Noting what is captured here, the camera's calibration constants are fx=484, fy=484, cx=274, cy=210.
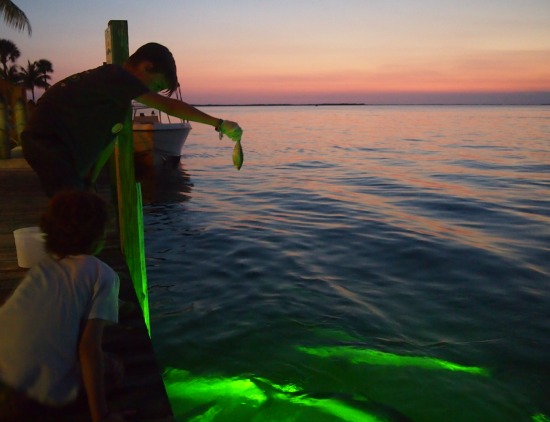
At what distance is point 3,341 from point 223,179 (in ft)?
65.2

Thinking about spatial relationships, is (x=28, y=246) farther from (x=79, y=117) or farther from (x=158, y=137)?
(x=158, y=137)

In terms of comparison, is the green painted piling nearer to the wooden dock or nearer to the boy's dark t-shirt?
the wooden dock

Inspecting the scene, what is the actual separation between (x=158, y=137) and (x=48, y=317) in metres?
21.8

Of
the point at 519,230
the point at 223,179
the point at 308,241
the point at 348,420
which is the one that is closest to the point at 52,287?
the point at 348,420

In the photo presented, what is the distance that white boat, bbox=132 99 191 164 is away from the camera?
22.1 m

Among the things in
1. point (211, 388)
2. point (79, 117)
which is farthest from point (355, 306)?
point (79, 117)

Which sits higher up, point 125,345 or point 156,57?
point 156,57

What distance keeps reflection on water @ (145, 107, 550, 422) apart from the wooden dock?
4.58 feet

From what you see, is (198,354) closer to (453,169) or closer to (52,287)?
(52,287)

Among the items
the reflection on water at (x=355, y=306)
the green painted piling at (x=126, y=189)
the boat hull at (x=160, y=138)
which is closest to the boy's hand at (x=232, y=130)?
the green painted piling at (x=126, y=189)

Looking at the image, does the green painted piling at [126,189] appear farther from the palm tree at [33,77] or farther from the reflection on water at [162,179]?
the palm tree at [33,77]

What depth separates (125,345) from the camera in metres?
3.24

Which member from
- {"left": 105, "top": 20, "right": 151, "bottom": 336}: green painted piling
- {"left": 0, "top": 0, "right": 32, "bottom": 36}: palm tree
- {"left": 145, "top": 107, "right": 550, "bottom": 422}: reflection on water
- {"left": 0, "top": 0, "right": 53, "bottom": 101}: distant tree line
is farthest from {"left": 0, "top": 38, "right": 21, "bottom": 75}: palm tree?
{"left": 105, "top": 20, "right": 151, "bottom": 336}: green painted piling

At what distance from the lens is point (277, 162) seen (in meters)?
27.7
